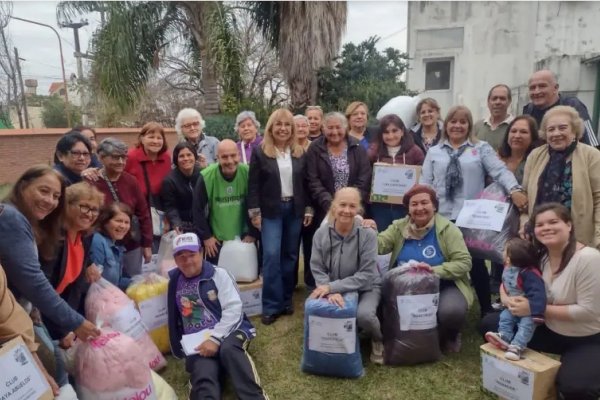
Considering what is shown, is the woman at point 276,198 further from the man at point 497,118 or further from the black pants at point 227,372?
the man at point 497,118

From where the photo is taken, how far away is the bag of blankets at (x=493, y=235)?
136 inches

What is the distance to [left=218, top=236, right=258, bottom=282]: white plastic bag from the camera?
13.1ft

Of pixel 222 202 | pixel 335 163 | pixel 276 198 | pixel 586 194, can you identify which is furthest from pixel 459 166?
pixel 222 202

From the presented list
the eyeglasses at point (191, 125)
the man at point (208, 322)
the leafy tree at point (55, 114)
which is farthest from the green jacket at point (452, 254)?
the leafy tree at point (55, 114)

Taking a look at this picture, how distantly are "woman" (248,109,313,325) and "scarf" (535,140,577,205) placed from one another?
1897mm

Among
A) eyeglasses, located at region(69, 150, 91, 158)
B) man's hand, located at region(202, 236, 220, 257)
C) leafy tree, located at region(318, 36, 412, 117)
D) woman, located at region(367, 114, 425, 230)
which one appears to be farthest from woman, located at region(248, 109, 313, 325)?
leafy tree, located at region(318, 36, 412, 117)

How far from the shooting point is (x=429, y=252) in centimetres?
351

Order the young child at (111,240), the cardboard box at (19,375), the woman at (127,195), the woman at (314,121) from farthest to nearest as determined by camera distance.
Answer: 1. the woman at (314,121)
2. the woman at (127,195)
3. the young child at (111,240)
4. the cardboard box at (19,375)

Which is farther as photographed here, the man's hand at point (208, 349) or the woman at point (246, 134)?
the woman at point (246, 134)

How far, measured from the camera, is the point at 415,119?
486cm

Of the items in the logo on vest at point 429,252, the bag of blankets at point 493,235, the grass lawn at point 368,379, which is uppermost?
the bag of blankets at point 493,235

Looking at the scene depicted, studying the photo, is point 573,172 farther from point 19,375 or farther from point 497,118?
point 19,375

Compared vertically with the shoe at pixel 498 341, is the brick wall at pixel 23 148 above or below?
above

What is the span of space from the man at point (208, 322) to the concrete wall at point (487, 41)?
49.9 ft
